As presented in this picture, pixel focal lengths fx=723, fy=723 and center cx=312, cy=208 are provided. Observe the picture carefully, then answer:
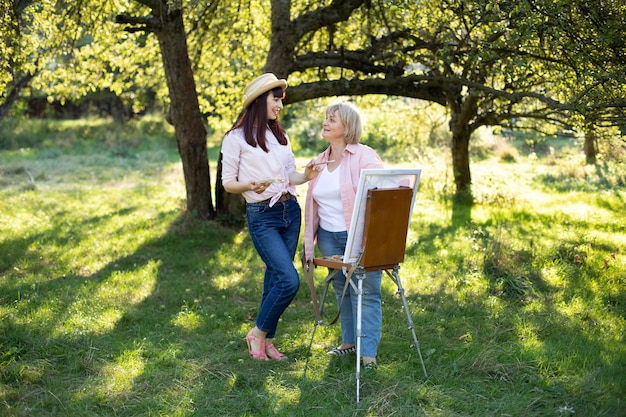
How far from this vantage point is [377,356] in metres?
5.43

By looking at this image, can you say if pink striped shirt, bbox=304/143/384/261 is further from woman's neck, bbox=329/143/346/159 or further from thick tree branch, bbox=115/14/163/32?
thick tree branch, bbox=115/14/163/32

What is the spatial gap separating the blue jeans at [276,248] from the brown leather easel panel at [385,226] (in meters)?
0.66

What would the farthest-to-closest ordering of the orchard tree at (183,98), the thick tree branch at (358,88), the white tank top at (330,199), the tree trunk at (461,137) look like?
the tree trunk at (461,137) → the thick tree branch at (358,88) → the orchard tree at (183,98) → the white tank top at (330,199)

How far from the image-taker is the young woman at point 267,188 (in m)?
5.14

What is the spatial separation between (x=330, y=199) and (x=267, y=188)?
18.5 inches

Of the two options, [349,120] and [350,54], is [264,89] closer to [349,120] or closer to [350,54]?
[349,120]

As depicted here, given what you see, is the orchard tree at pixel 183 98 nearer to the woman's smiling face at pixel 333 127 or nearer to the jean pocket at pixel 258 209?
the jean pocket at pixel 258 209

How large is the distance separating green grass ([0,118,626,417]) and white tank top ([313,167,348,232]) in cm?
102

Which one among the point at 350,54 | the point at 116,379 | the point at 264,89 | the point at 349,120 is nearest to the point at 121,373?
the point at 116,379

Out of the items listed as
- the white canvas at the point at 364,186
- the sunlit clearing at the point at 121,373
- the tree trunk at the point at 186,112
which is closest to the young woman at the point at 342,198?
the white canvas at the point at 364,186

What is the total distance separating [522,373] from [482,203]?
8.21 meters

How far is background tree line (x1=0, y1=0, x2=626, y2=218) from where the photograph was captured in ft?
21.0

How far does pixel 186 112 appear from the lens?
10.1m

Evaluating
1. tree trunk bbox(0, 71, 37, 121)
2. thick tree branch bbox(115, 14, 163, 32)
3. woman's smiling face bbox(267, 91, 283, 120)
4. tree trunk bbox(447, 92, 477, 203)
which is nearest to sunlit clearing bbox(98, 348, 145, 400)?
woman's smiling face bbox(267, 91, 283, 120)
